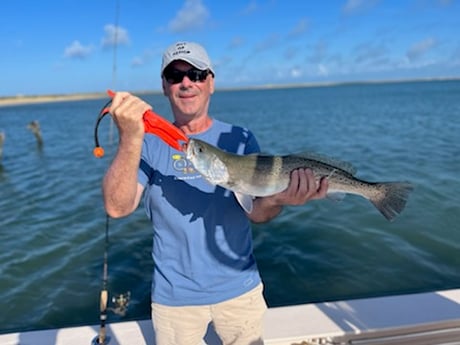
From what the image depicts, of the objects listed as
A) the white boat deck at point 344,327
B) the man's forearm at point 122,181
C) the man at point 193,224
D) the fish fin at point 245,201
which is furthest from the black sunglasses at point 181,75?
the white boat deck at point 344,327

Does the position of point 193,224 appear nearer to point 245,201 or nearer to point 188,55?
point 245,201

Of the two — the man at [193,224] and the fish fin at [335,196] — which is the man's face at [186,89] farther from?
the fish fin at [335,196]

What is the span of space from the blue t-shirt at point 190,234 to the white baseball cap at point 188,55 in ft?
1.91

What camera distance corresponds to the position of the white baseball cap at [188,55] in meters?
3.07

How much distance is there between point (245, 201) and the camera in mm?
2932

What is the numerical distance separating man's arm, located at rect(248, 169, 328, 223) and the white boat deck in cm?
131

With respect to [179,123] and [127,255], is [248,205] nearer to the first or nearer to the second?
[179,123]

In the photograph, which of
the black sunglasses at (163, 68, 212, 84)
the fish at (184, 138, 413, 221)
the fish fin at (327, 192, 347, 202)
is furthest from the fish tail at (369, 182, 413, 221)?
the black sunglasses at (163, 68, 212, 84)

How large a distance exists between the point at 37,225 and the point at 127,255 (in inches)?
139

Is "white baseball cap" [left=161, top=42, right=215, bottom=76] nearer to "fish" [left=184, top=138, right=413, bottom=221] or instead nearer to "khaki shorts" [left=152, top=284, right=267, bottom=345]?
"fish" [left=184, top=138, right=413, bottom=221]

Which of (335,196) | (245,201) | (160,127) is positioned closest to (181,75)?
(160,127)

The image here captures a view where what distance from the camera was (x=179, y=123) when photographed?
10.7ft

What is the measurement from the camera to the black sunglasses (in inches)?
123

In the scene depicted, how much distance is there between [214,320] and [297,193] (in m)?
1.20
